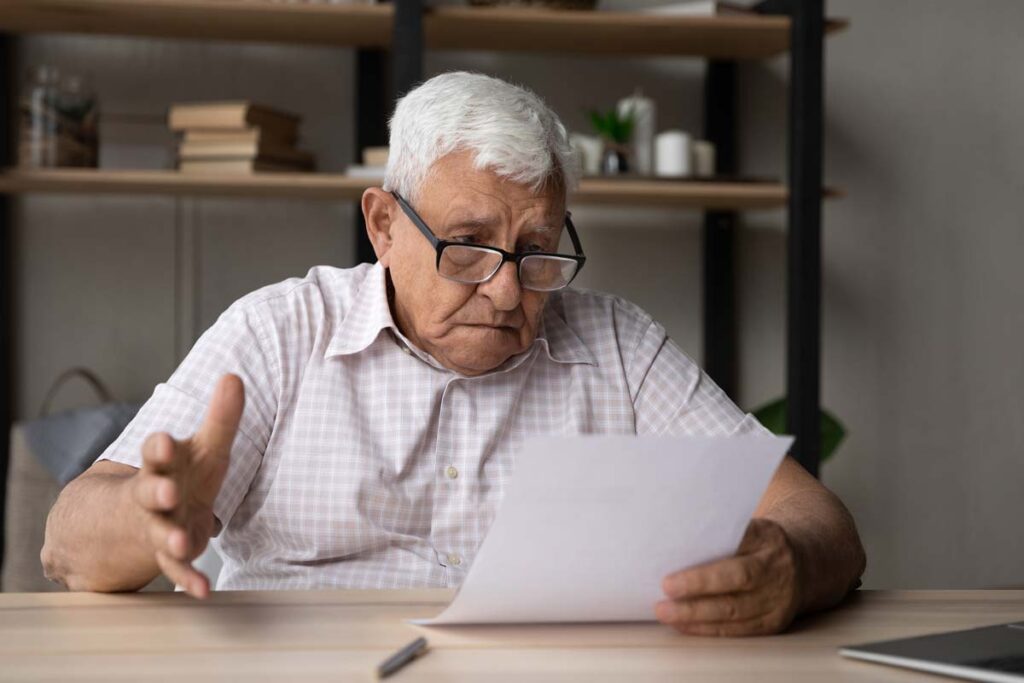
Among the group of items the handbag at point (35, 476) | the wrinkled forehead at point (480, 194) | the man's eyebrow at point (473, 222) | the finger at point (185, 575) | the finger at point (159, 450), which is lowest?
the handbag at point (35, 476)

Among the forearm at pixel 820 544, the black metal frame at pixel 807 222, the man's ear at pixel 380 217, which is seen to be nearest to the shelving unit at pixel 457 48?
the black metal frame at pixel 807 222

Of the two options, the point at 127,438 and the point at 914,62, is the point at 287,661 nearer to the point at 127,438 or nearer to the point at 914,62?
the point at 127,438

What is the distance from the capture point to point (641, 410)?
62.6 inches

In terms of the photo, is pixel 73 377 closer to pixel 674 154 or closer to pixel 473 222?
pixel 674 154

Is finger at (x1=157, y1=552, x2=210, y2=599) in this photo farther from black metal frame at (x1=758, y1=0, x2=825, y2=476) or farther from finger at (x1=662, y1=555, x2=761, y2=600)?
black metal frame at (x1=758, y1=0, x2=825, y2=476)

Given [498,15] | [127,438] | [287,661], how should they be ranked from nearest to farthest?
[287,661]
[127,438]
[498,15]

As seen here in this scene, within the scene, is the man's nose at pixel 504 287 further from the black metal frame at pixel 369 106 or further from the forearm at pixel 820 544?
the black metal frame at pixel 369 106

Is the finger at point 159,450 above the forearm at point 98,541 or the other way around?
above

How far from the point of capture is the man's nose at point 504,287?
1.42 m

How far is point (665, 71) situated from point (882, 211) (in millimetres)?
672

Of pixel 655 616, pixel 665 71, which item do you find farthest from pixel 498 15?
pixel 655 616

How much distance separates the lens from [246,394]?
1445 millimetres

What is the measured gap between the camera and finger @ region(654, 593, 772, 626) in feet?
3.24

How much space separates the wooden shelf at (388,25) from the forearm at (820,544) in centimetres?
150
